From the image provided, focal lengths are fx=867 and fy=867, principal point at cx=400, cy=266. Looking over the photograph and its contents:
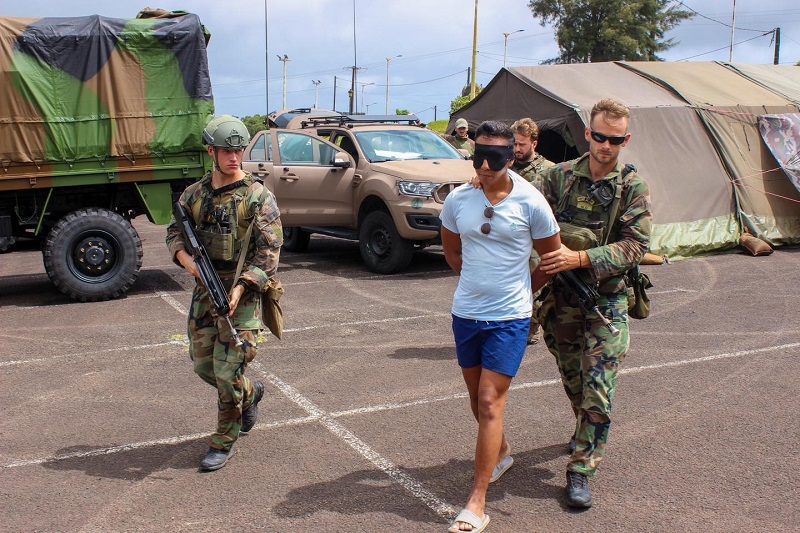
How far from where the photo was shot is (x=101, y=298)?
361 inches

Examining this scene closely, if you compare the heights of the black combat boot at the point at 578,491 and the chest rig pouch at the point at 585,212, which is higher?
the chest rig pouch at the point at 585,212

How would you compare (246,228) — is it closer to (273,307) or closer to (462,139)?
(273,307)

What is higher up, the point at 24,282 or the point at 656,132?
the point at 656,132

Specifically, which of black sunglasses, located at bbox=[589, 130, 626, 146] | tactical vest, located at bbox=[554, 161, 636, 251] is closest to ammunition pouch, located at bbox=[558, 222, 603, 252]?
tactical vest, located at bbox=[554, 161, 636, 251]

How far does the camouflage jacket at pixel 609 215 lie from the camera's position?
13.6ft

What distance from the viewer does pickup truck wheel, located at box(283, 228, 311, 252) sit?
13.2 metres

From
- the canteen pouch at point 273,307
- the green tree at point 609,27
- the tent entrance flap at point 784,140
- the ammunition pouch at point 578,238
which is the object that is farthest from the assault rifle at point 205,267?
the green tree at point 609,27

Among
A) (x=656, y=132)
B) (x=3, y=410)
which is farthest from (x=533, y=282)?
(x=656, y=132)

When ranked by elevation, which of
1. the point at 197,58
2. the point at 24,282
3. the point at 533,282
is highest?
the point at 197,58

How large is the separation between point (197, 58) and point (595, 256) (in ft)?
22.3

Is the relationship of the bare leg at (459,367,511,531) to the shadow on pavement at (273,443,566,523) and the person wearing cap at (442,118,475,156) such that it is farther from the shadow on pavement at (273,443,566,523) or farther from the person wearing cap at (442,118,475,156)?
the person wearing cap at (442,118,475,156)

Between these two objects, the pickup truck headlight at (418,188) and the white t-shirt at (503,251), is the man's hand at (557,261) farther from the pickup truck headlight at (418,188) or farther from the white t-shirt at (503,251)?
the pickup truck headlight at (418,188)

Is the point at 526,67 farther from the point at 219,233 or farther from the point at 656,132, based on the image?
the point at 219,233

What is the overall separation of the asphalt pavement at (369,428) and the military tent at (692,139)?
4232 mm
